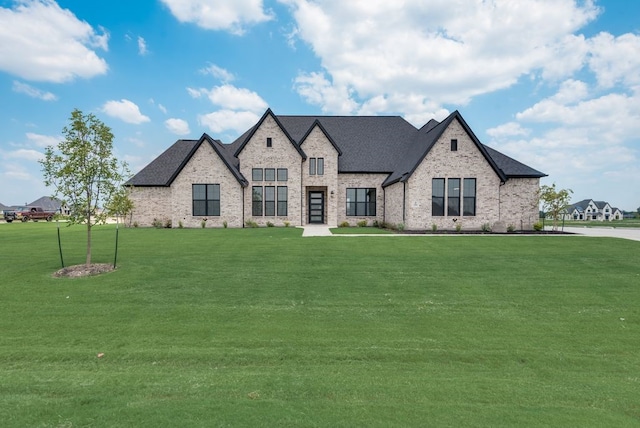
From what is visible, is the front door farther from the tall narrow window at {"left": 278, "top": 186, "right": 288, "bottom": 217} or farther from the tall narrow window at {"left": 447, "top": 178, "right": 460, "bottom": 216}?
the tall narrow window at {"left": 447, "top": 178, "right": 460, "bottom": 216}

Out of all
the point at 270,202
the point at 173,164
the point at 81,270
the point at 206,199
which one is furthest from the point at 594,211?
the point at 81,270

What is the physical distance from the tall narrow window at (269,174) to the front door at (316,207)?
3.99 m

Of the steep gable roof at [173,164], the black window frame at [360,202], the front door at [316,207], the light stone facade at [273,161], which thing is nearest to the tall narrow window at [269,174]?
the light stone facade at [273,161]

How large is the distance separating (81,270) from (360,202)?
21.9m

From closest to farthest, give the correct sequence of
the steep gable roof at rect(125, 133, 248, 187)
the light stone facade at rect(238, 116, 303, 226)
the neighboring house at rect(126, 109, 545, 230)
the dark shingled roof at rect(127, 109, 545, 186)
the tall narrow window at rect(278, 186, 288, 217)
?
the neighboring house at rect(126, 109, 545, 230), the dark shingled roof at rect(127, 109, 545, 186), the steep gable roof at rect(125, 133, 248, 187), the light stone facade at rect(238, 116, 303, 226), the tall narrow window at rect(278, 186, 288, 217)

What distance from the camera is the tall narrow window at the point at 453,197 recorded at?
76.8ft

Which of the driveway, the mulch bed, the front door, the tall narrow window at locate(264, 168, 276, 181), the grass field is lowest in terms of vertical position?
the grass field

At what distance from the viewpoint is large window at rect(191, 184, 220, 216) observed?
2655cm

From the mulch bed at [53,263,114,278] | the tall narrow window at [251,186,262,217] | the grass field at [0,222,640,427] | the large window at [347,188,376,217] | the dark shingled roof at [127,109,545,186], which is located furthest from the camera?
the large window at [347,188,376,217]

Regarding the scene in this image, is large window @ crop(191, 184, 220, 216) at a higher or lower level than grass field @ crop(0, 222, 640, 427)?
higher

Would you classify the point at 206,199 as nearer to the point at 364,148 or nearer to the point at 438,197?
the point at 364,148

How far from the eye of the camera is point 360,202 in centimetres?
2933

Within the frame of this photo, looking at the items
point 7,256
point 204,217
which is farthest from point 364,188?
point 7,256

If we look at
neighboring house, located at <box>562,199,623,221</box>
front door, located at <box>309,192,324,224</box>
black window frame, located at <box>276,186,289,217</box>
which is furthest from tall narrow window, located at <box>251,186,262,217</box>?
neighboring house, located at <box>562,199,623,221</box>
